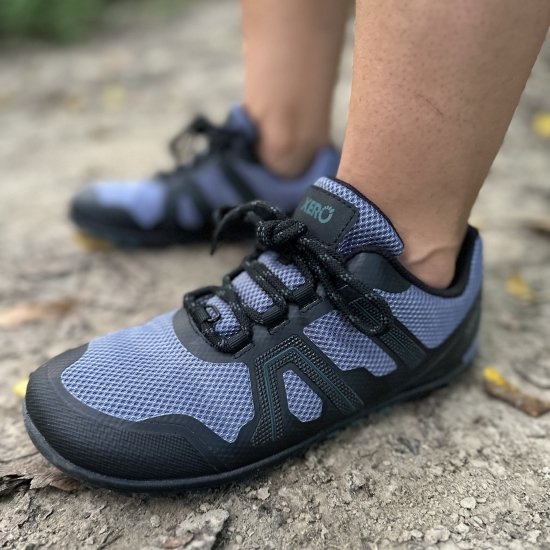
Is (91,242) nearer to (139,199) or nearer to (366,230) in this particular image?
(139,199)

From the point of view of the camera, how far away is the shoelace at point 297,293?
1018 mm

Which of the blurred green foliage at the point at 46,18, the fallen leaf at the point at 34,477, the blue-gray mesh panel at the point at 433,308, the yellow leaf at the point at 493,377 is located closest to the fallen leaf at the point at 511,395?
the yellow leaf at the point at 493,377

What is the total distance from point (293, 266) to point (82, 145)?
193 centimetres

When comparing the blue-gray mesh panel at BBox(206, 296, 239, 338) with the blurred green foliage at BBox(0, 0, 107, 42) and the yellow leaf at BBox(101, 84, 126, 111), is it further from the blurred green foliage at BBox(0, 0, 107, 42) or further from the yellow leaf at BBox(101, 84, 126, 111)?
the blurred green foliage at BBox(0, 0, 107, 42)

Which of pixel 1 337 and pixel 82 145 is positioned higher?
pixel 1 337

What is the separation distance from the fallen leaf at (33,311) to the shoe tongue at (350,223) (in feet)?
2.69

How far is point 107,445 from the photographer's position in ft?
3.11

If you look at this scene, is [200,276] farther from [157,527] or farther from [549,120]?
[549,120]

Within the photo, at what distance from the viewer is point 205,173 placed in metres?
1.76

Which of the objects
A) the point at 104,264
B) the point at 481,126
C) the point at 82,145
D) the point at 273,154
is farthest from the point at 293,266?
the point at 82,145

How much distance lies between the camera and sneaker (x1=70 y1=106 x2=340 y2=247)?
5.62ft

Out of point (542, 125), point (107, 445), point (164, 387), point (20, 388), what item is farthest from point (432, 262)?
point (542, 125)

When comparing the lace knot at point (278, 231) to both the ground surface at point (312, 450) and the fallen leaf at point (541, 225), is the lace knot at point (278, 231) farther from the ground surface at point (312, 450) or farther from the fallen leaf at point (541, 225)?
the fallen leaf at point (541, 225)

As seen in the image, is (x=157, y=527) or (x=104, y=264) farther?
(x=104, y=264)
